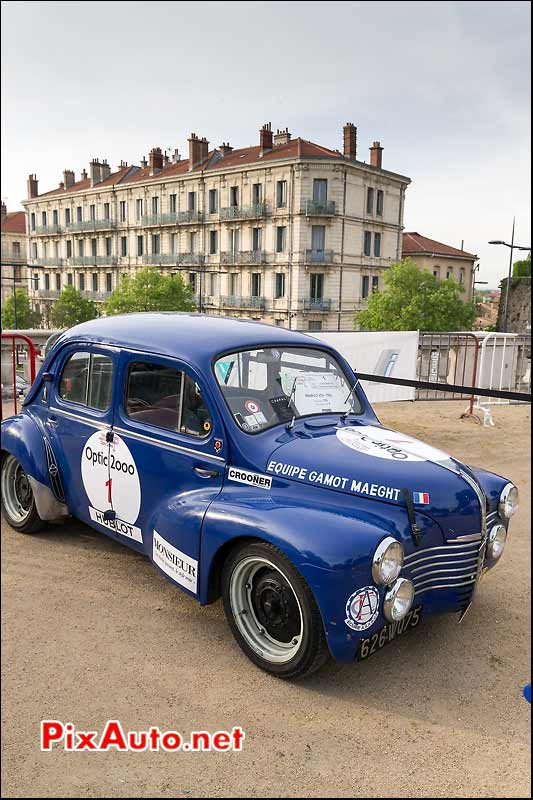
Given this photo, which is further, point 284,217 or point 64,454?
point 284,217

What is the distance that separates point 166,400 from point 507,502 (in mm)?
2139

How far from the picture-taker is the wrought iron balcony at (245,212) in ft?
58.5

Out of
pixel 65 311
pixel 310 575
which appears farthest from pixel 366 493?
pixel 65 311

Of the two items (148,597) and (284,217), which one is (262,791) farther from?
(284,217)

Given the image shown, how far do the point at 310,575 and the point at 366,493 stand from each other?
0.51 metres

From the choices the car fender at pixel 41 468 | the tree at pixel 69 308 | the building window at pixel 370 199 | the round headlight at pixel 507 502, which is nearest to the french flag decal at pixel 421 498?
the round headlight at pixel 507 502

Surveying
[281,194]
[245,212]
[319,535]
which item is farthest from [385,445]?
[281,194]

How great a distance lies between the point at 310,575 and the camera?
2676 mm

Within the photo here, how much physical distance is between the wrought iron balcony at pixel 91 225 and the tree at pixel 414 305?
25.4 metres

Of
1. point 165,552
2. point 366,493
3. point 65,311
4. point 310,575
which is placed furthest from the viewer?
point 65,311

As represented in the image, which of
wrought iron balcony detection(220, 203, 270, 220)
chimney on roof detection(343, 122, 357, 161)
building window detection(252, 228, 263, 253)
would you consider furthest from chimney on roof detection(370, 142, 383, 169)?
building window detection(252, 228, 263, 253)

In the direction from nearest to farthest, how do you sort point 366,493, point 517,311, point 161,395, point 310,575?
1. point 310,575
2. point 366,493
3. point 161,395
4. point 517,311

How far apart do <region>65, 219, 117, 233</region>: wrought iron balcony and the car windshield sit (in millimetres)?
11079

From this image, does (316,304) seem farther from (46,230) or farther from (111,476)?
(111,476)
